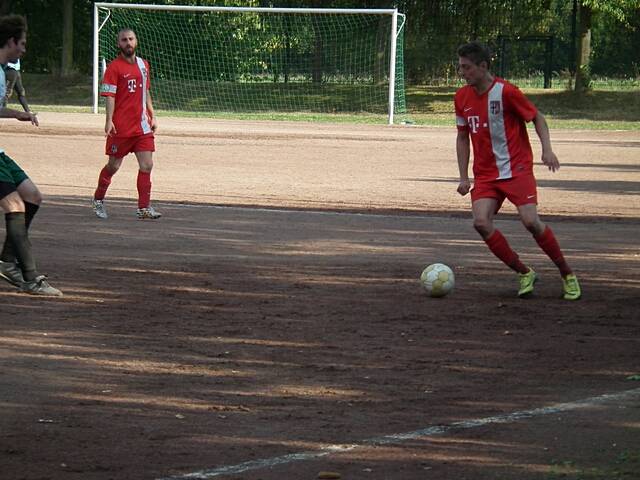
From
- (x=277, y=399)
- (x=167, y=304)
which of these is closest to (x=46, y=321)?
(x=167, y=304)

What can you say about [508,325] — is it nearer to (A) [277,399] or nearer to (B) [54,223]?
(A) [277,399]

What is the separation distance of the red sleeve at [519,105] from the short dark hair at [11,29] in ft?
11.4

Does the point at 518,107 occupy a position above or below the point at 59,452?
above

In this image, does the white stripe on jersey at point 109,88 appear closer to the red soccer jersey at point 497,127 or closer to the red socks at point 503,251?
the red soccer jersey at point 497,127

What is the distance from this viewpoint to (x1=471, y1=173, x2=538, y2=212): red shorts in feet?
28.6

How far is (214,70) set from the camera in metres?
40.9

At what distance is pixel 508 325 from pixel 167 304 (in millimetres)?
2411

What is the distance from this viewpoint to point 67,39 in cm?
4350

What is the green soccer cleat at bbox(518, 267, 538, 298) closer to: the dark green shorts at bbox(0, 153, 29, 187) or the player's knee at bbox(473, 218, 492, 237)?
the player's knee at bbox(473, 218, 492, 237)

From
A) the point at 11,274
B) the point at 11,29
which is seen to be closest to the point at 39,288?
the point at 11,274

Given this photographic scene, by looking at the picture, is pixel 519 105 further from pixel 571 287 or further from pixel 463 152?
pixel 571 287

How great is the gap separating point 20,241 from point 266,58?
1289 inches

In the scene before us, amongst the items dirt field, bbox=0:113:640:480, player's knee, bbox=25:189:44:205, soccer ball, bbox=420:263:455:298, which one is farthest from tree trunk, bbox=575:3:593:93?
player's knee, bbox=25:189:44:205

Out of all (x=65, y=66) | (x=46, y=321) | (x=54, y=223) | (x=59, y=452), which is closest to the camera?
(x=59, y=452)
